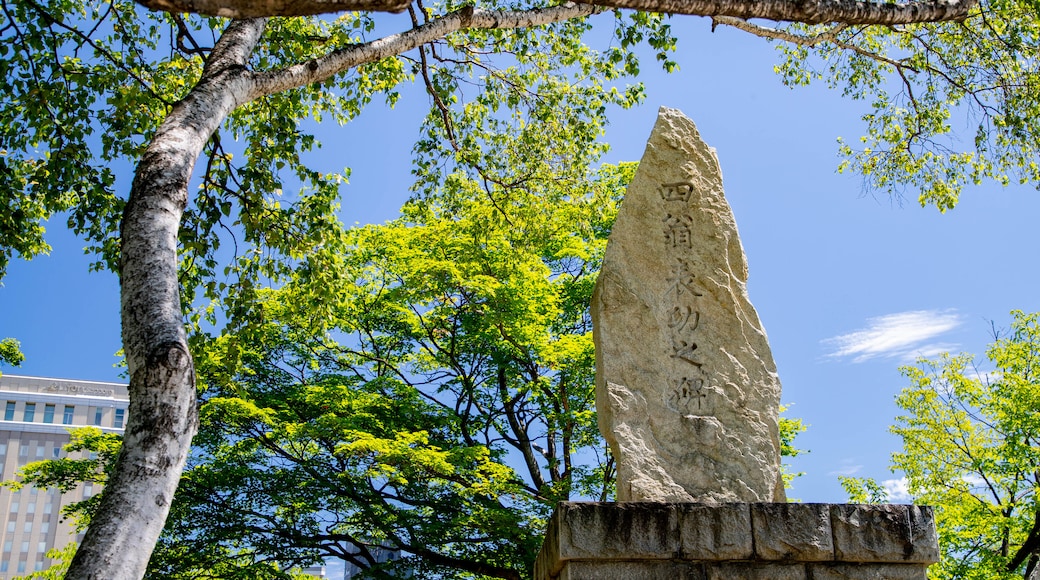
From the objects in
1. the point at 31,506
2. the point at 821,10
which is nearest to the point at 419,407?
the point at 821,10

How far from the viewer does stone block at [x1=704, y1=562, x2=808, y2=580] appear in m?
4.10

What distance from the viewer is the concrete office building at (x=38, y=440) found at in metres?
53.5

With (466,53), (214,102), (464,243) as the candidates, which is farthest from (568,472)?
(214,102)

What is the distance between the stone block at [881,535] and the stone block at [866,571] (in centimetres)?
4

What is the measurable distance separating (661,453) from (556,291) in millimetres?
9013

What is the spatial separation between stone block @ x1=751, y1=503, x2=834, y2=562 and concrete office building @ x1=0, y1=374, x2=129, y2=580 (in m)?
53.0

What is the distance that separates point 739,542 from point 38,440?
6461cm

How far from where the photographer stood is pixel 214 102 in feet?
14.8

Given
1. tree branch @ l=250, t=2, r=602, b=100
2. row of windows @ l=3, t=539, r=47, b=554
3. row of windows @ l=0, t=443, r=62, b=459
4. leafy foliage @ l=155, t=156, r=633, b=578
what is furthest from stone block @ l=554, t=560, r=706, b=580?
row of windows @ l=0, t=443, r=62, b=459

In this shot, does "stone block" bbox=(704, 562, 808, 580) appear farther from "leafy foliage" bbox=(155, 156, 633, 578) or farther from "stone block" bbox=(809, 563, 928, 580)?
"leafy foliage" bbox=(155, 156, 633, 578)

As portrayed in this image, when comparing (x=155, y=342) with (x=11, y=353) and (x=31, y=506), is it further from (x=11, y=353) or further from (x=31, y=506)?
(x=31, y=506)

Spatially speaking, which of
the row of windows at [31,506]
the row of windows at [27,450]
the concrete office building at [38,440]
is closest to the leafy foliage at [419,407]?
the concrete office building at [38,440]

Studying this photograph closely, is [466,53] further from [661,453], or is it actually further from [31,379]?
[31,379]

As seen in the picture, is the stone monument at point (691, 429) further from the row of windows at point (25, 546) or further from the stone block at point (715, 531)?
the row of windows at point (25, 546)
